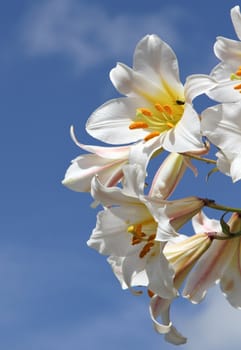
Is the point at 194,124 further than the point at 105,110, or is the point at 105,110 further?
the point at 105,110

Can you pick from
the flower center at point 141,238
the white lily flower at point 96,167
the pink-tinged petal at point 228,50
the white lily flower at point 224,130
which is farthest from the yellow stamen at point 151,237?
the pink-tinged petal at point 228,50

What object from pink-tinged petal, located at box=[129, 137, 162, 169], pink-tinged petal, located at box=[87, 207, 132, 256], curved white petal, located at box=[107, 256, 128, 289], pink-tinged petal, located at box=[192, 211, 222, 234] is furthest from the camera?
pink-tinged petal, located at box=[192, 211, 222, 234]

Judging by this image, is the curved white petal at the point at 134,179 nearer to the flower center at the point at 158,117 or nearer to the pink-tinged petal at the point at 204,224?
the flower center at the point at 158,117

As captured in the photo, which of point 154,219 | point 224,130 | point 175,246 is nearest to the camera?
point 224,130

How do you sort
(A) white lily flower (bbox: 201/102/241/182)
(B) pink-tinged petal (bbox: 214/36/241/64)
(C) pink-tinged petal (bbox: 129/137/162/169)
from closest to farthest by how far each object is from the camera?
(A) white lily flower (bbox: 201/102/241/182)
(C) pink-tinged petal (bbox: 129/137/162/169)
(B) pink-tinged petal (bbox: 214/36/241/64)

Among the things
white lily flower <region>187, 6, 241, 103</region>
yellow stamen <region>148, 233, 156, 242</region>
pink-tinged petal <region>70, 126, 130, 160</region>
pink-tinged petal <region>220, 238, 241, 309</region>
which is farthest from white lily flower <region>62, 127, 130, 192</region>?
pink-tinged petal <region>220, 238, 241, 309</region>

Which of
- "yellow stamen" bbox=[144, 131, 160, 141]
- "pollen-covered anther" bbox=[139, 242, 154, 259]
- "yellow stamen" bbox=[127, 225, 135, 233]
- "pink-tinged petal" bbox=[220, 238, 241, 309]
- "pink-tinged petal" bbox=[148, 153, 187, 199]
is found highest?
"yellow stamen" bbox=[144, 131, 160, 141]

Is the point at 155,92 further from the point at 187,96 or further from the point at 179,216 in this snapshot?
the point at 179,216

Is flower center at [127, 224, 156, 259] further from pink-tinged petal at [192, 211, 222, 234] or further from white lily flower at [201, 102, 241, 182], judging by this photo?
pink-tinged petal at [192, 211, 222, 234]

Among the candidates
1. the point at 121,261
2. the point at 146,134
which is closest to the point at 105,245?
the point at 121,261
